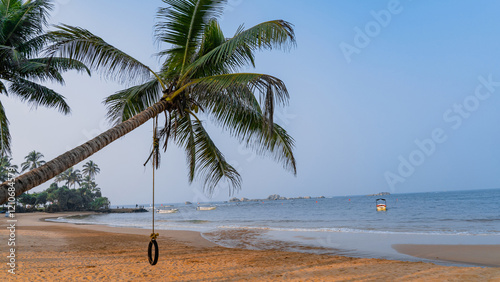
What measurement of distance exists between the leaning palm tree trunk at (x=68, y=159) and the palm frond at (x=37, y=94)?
25.4ft

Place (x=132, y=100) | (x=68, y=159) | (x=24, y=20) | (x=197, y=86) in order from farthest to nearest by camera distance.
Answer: (x=24, y=20)
(x=132, y=100)
(x=197, y=86)
(x=68, y=159)

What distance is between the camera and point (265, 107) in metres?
4.51

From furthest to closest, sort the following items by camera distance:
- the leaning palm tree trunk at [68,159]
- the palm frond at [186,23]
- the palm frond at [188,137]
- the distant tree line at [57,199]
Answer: the distant tree line at [57,199], the palm frond at [188,137], the palm frond at [186,23], the leaning palm tree trunk at [68,159]

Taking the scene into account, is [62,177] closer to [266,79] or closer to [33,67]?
[33,67]

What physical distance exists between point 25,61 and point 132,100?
4520mm

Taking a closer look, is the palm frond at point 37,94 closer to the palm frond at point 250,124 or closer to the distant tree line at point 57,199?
the palm frond at point 250,124

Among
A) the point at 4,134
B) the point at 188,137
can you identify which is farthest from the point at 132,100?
the point at 4,134

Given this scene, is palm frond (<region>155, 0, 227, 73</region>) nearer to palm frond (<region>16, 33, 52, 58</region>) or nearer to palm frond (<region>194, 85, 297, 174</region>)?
palm frond (<region>194, 85, 297, 174</region>)

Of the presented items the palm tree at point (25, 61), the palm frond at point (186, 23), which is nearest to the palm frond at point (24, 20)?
the palm tree at point (25, 61)

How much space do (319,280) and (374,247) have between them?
6270mm

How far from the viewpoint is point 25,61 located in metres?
9.55

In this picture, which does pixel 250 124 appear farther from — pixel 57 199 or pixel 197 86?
pixel 57 199

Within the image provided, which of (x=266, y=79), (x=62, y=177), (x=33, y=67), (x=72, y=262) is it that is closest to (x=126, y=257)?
(x=72, y=262)

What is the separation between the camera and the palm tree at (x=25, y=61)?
9.03m
